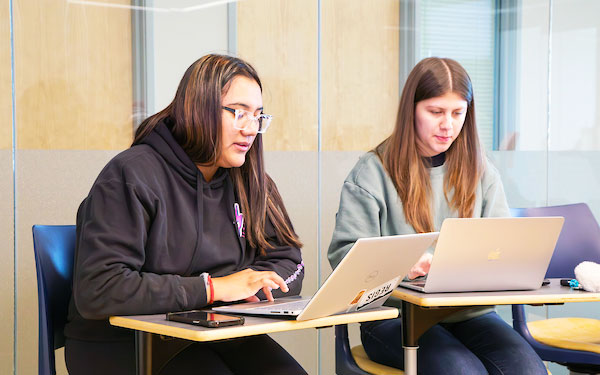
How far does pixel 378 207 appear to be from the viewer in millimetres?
2410

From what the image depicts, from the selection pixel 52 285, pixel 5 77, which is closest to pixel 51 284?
pixel 52 285

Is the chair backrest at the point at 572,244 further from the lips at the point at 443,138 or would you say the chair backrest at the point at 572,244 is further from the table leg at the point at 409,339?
the table leg at the point at 409,339

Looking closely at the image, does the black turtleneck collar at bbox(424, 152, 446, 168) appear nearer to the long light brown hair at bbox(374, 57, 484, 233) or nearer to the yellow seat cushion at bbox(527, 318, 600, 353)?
the long light brown hair at bbox(374, 57, 484, 233)

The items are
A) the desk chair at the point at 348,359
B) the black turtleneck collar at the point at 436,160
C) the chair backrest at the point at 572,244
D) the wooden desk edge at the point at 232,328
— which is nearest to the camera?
the wooden desk edge at the point at 232,328

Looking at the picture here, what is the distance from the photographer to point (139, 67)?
3096 mm

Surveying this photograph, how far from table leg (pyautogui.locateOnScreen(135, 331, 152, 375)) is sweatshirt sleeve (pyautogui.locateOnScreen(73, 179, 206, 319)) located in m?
0.11

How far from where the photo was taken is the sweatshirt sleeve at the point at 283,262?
6.75 feet

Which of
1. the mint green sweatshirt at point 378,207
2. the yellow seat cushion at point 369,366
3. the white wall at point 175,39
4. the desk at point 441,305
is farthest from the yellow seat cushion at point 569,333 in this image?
the white wall at point 175,39

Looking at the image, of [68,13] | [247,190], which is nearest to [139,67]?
[68,13]

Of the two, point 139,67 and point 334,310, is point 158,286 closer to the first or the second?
point 334,310

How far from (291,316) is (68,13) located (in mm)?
1940

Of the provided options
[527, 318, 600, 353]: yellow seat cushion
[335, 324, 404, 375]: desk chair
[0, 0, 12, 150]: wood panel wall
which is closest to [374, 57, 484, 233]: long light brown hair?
[335, 324, 404, 375]: desk chair

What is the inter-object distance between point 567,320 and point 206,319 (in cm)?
181

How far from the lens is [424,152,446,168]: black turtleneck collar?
8.45ft
